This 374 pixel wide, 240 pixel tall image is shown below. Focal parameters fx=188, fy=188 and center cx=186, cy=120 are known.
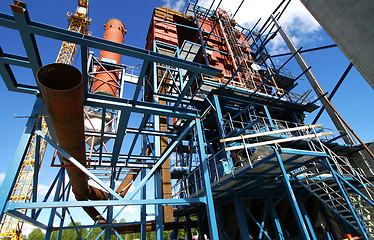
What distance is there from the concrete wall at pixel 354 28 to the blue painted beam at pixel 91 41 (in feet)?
10.7

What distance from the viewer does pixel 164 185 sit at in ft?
31.3

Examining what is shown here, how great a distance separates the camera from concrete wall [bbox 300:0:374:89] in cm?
183

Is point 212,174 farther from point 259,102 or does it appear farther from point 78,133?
point 78,133

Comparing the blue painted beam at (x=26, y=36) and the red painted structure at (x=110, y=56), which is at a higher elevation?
the red painted structure at (x=110, y=56)

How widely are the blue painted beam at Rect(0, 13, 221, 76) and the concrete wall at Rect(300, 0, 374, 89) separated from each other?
129 inches

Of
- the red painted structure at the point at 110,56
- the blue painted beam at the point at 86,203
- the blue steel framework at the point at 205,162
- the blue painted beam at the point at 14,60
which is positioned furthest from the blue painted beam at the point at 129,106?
the red painted structure at the point at 110,56

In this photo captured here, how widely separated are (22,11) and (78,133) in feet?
8.47

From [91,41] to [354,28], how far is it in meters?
4.54

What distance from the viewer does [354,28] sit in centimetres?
194

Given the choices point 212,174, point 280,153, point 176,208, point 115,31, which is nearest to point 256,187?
point 212,174

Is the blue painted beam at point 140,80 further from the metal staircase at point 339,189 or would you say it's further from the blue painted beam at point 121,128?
the metal staircase at point 339,189

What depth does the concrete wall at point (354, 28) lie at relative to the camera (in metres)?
A: 1.83

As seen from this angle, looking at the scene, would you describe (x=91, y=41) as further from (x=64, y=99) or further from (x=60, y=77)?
(x=64, y=99)

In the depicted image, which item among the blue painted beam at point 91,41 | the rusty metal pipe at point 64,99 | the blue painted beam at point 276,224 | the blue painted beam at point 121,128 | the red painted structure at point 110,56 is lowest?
the blue painted beam at point 276,224
